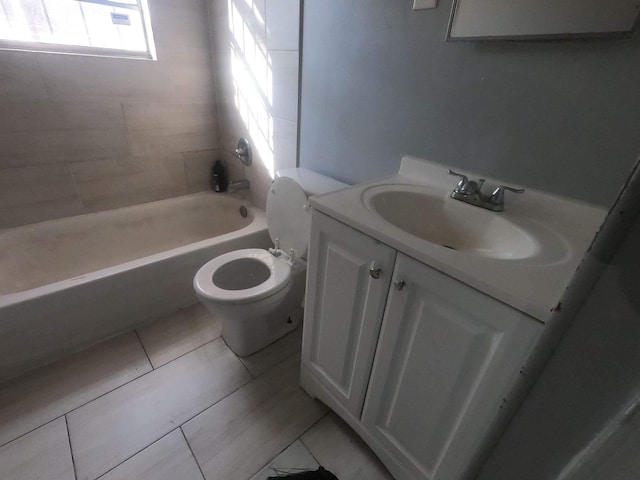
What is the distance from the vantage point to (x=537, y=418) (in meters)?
0.33

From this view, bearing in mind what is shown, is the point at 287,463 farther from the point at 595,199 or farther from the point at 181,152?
the point at 181,152

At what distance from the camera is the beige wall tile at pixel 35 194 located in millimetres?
1591

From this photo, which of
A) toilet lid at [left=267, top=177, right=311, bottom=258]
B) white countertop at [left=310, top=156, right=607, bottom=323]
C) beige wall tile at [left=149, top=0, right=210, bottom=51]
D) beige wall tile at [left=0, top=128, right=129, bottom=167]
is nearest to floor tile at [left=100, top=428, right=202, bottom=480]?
toilet lid at [left=267, top=177, right=311, bottom=258]

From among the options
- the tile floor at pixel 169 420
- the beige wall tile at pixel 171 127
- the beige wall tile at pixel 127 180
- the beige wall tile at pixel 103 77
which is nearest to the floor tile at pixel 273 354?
the tile floor at pixel 169 420

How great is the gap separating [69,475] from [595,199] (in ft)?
5.96

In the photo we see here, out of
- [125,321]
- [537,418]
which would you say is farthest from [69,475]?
[537,418]

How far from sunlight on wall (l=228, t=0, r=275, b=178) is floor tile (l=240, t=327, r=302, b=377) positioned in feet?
3.27

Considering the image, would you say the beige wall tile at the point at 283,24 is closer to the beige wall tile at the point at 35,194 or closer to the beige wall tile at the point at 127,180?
the beige wall tile at the point at 127,180

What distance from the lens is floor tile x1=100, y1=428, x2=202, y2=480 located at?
1.02 metres

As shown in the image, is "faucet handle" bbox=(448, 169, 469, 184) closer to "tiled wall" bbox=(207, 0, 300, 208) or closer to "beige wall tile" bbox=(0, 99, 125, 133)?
"tiled wall" bbox=(207, 0, 300, 208)

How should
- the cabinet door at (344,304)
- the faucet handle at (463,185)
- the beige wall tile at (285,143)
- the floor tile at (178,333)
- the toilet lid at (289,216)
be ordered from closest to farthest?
the cabinet door at (344,304) → the faucet handle at (463,185) → the toilet lid at (289,216) → the floor tile at (178,333) → the beige wall tile at (285,143)

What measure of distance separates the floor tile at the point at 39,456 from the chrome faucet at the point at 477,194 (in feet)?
5.20

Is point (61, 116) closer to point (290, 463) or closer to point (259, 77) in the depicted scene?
point (259, 77)

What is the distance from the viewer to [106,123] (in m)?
1.75
